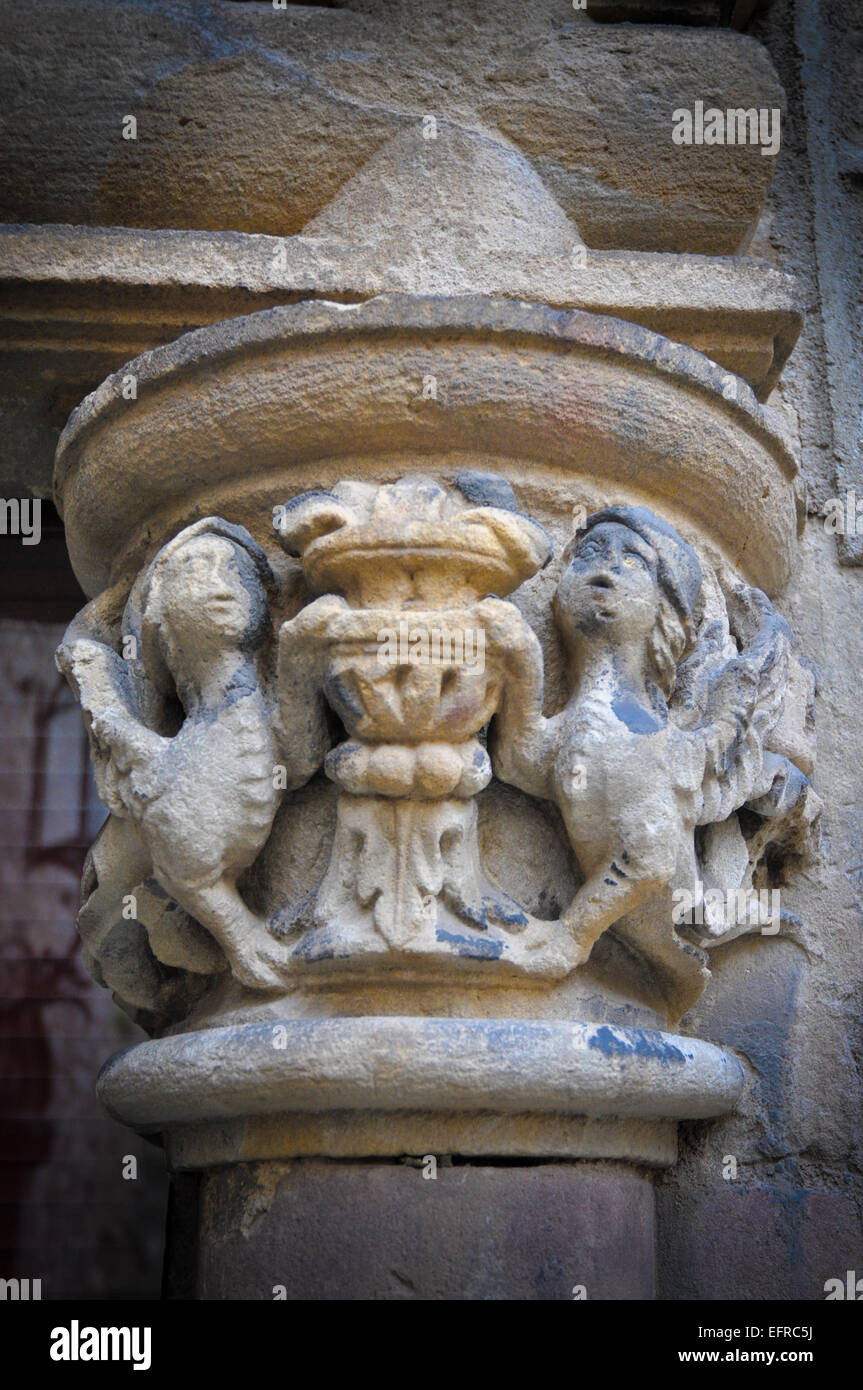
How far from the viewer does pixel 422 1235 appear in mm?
1126

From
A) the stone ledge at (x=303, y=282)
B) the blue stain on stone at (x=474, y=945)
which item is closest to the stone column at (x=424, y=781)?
the blue stain on stone at (x=474, y=945)

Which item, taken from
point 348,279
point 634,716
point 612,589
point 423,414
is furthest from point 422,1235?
point 348,279

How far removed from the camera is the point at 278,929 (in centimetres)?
120

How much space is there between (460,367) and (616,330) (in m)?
0.16

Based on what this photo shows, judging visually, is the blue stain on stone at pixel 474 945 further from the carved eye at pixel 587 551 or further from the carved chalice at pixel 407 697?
the carved eye at pixel 587 551

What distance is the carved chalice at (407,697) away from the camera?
113cm

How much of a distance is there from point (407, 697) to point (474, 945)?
0.75 ft

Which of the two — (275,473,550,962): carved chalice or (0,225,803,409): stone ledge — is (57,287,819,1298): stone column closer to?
(275,473,550,962): carved chalice

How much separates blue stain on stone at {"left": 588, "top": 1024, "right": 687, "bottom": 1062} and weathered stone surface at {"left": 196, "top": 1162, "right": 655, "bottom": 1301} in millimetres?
130

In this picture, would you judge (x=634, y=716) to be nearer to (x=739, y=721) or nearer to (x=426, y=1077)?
(x=739, y=721)

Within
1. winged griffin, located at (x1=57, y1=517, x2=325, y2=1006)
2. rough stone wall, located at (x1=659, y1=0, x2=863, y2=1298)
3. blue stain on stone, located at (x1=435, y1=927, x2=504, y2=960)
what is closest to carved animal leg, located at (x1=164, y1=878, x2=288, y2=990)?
winged griffin, located at (x1=57, y1=517, x2=325, y2=1006)

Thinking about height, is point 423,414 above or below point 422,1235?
above

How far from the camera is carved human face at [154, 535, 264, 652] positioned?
3.97 feet

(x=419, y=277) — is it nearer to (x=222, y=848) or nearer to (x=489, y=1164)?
(x=222, y=848)
